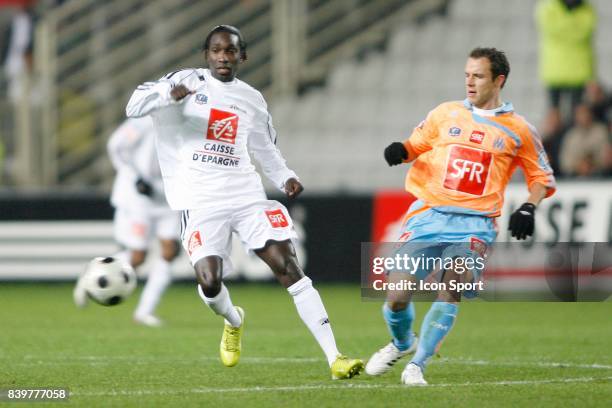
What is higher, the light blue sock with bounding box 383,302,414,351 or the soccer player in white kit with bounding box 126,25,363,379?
the soccer player in white kit with bounding box 126,25,363,379

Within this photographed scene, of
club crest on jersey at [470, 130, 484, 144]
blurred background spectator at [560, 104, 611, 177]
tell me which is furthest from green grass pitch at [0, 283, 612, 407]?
blurred background spectator at [560, 104, 611, 177]

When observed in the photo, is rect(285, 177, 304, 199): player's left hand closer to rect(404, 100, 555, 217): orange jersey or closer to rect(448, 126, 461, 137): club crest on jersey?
rect(404, 100, 555, 217): orange jersey

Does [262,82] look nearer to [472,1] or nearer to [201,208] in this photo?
[472,1]

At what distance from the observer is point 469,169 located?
793 centimetres

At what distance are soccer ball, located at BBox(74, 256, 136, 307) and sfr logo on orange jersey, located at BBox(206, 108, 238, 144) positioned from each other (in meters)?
2.13

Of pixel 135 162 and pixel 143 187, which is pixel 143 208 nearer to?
pixel 135 162

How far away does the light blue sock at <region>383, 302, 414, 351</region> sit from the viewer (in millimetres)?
8000

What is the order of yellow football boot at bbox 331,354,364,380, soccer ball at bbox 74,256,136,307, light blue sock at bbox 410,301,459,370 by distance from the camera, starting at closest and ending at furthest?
light blue sock at bbox 410,301,459,370 → yellow football boot at bbox 331,354,364,380 → soccer ball at bbox 74,256,136,307

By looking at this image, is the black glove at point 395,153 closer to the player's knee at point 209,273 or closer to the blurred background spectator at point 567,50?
the player's knee at point 209,273

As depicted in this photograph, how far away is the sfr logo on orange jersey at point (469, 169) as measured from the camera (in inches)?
312

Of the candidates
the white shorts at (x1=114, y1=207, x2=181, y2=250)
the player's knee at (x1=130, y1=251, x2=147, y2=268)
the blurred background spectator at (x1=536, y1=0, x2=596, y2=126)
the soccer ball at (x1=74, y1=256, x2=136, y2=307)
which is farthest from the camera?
the blurred background spectator at (x1=536, y1=0, x2=596, y2=126)

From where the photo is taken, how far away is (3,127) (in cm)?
1892

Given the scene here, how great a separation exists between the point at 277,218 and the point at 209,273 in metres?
0.58

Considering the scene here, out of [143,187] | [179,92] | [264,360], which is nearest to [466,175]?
[179,92]
